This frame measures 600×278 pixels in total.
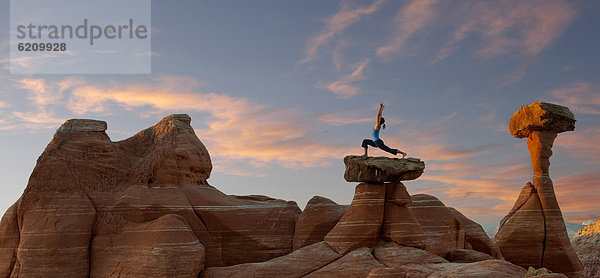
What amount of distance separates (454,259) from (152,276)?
1323cm

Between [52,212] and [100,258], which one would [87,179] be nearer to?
[52,212]

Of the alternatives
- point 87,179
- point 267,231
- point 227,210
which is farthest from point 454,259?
point 87,179

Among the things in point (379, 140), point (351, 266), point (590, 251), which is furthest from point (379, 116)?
point (590, 251)

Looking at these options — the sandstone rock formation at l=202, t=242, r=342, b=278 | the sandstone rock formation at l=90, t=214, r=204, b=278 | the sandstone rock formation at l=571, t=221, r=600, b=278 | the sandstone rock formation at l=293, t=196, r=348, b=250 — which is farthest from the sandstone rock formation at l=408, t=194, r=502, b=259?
the sandstone rock formation at l=571, t=221, r=600, b=278

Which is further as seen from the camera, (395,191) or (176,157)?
(176,157)

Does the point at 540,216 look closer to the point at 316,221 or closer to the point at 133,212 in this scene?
the point at 316,221

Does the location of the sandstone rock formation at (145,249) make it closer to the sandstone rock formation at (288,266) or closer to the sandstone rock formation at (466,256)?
the sandstone rock formation at (288,266)

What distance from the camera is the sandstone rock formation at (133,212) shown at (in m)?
22.2

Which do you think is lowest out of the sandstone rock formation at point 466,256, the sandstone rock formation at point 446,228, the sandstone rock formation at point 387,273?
the sandstone rock formation at point 466,256

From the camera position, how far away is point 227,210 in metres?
25.4

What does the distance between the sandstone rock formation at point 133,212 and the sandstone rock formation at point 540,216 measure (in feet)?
43.3

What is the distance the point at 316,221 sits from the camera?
995 inches

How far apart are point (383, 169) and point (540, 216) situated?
12587 mm

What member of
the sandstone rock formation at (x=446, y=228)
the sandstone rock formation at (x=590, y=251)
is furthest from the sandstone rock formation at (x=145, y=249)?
the sandstone rock formation at (x=590, y=251)
